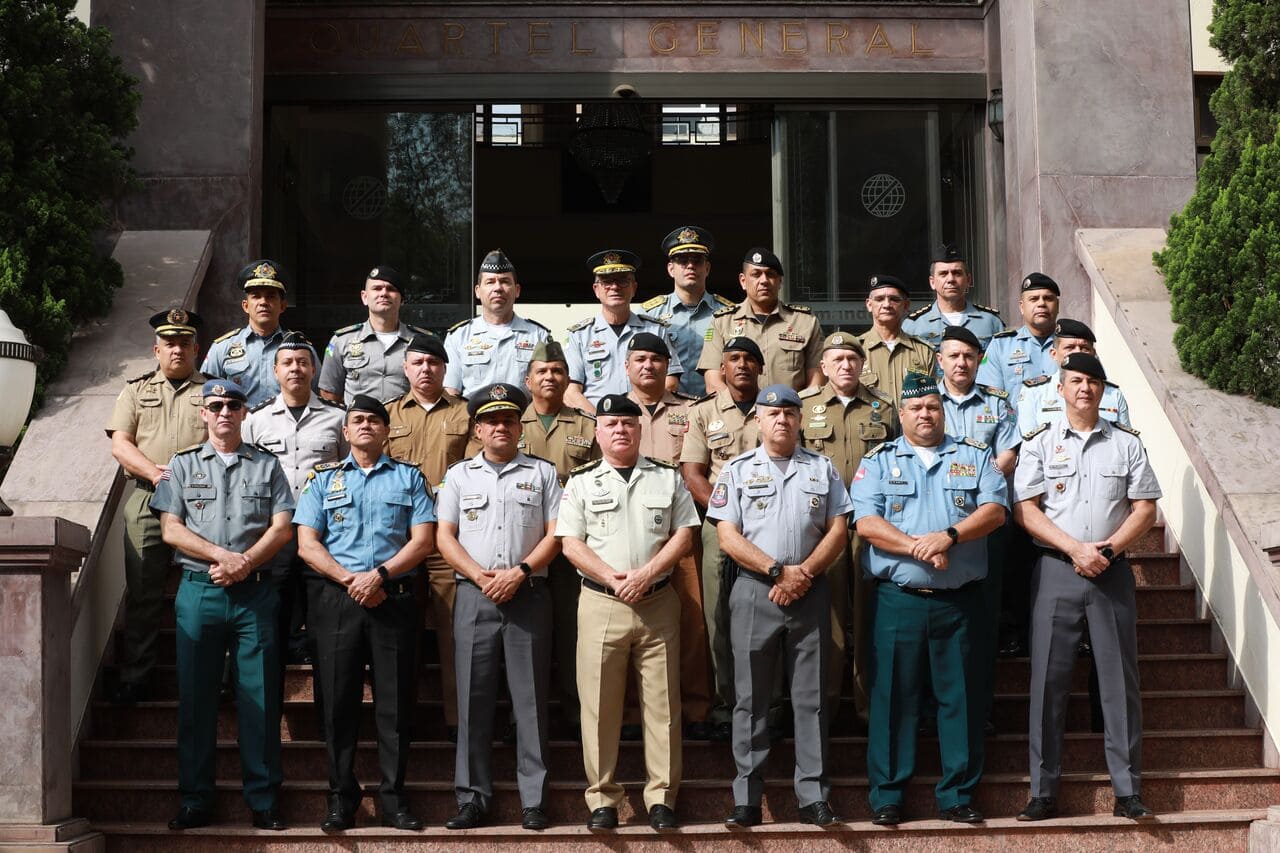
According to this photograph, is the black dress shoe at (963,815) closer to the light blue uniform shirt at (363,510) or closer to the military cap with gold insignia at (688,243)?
the light blue uniform shirt at (363,510)

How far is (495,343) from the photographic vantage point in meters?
9.07

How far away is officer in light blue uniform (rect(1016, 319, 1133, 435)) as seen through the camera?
8.40 m

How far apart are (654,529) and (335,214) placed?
662 cm

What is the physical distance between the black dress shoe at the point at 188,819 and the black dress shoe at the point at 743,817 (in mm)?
2485

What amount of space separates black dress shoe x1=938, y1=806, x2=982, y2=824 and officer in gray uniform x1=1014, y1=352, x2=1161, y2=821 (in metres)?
0.24

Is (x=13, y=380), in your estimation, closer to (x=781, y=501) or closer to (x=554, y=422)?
(x=554, y=422)

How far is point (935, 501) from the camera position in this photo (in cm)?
759

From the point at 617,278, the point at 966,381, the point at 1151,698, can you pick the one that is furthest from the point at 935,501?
the point at 617,278

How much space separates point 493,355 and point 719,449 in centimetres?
166

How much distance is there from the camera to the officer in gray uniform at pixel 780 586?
24.1 ft

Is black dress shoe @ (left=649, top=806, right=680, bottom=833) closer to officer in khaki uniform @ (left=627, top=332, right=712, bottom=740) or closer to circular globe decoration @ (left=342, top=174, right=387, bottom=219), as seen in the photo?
officer in khaki uniform @ (left=627, top=332, right=712, bottom=740)

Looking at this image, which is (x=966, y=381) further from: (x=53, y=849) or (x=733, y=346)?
(x=53, y=849)

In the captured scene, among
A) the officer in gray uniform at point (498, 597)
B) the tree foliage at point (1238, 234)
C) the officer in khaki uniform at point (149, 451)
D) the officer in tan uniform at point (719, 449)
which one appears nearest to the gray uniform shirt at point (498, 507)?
the officer in gray uniform at point (498, 597)

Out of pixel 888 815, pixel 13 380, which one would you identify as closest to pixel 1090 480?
pixel 888 815
